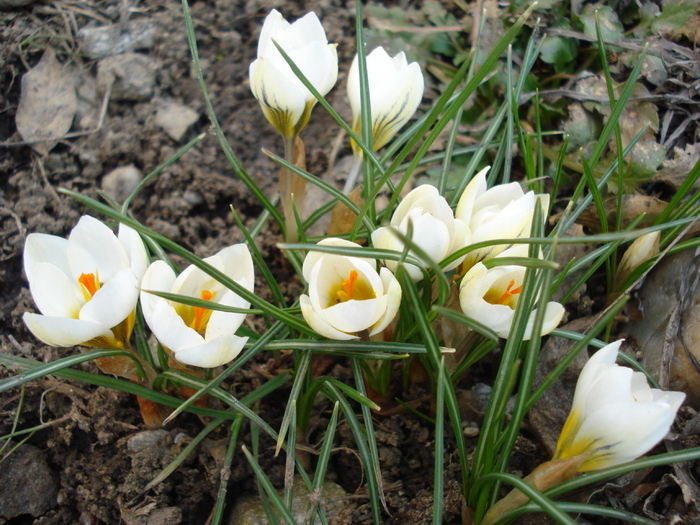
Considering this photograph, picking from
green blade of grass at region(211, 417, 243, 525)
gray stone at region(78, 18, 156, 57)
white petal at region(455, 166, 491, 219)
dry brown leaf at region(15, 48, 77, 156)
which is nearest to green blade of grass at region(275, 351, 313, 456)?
green blade of grass at region(211, 417, 243, 525)

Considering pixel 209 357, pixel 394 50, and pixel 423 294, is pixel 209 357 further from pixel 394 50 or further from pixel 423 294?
pixel 394 50

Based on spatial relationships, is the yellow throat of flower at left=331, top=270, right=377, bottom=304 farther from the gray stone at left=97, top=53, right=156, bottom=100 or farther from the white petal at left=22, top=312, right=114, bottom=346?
the gray stone at left=97, top=53, right=156, bottom=100

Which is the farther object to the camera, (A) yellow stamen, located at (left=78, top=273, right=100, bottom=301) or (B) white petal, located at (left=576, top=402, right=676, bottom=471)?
(A) yellow stamen, located at (left=78, top=273, right=100, bottom=301)

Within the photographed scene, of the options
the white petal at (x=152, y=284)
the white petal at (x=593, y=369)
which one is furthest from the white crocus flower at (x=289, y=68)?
the white petal at (x=593, y=369)

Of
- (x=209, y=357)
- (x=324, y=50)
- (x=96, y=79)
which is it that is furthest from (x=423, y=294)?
(x=96, y=79)

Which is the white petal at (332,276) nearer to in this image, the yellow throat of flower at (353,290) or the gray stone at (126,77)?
the yellow throat of flower at (353,290)

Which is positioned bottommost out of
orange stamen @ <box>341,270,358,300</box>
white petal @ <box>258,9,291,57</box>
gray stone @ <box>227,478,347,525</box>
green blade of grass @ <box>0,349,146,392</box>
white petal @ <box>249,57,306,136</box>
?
gray stone @ <box>227,478,347,525</box>

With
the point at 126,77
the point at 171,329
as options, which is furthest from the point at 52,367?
the point at 126,77
